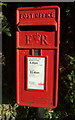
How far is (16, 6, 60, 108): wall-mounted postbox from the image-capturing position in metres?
2.24

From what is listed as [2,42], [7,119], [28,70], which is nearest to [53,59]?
[28,70]

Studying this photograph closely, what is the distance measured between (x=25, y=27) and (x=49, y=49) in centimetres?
41

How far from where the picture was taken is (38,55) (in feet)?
7.58

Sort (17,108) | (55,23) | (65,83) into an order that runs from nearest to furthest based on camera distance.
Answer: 1. (55,23)
2. (65,83)
3. (17,108)

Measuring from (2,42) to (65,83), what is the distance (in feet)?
4.14

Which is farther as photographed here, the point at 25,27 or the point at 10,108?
the point at 10,108

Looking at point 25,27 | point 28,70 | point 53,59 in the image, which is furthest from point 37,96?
point 25,27

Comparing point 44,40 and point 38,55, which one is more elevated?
point 44,40

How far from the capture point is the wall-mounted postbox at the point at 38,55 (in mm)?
2244

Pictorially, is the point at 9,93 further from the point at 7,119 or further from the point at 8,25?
the point at 8,25

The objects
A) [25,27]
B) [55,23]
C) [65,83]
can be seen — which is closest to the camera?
[55,23]

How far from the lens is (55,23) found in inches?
86.0

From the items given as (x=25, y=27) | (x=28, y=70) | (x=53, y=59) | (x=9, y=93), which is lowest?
(x=9, y=93)

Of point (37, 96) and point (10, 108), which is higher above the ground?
point (37, 96)
